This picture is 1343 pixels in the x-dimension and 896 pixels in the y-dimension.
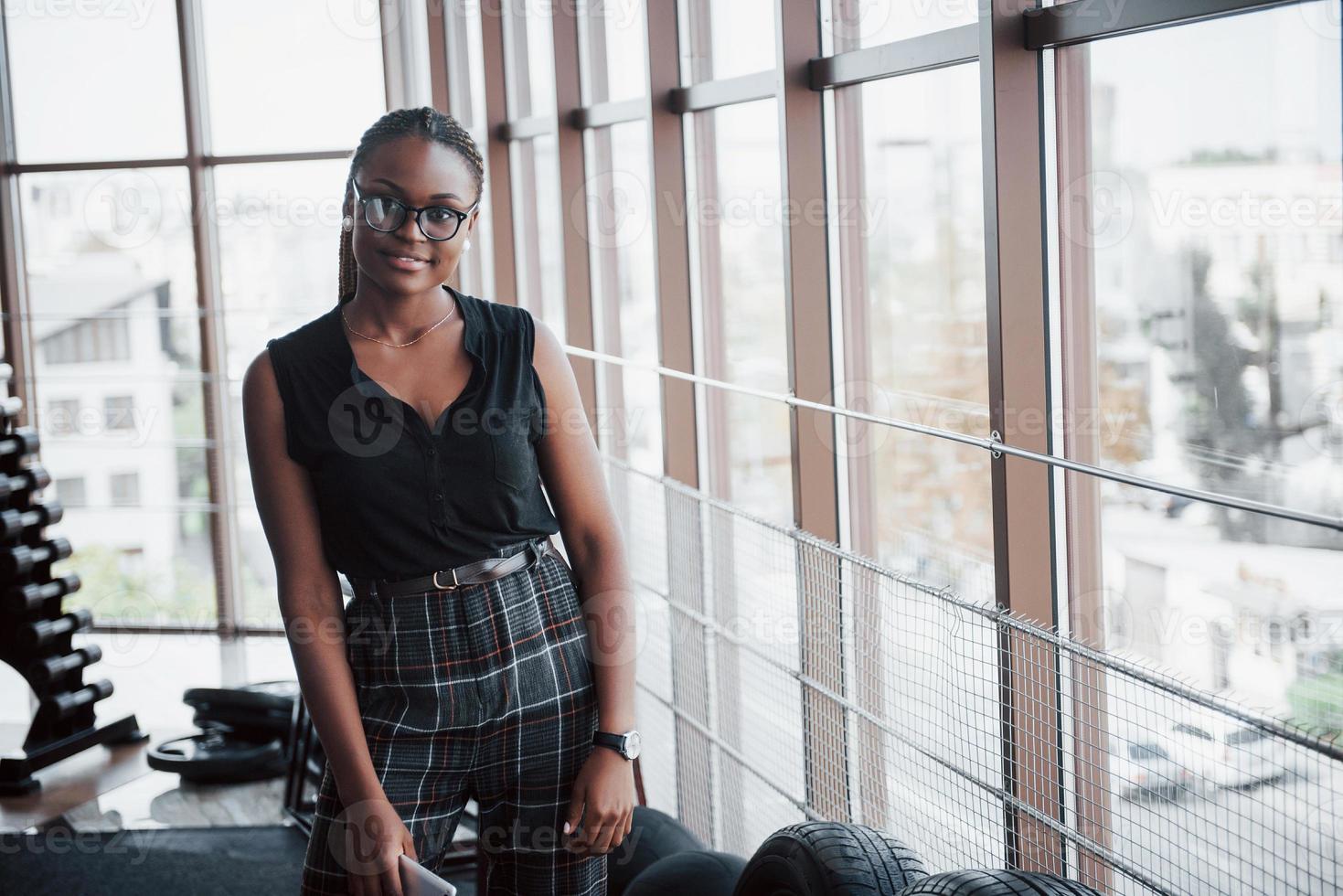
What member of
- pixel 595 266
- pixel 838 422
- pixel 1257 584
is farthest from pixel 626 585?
pixel 595 266

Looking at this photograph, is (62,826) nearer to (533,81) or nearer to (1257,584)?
(533,81)

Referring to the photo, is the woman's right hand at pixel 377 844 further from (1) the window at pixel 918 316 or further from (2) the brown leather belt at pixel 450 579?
(1) the window at pixel 918 316

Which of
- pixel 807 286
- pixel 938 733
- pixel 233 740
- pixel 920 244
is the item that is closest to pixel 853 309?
→ pixel 807 286

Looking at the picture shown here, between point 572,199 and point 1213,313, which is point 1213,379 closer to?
point 1213,313

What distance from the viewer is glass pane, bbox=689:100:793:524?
9.78 ft

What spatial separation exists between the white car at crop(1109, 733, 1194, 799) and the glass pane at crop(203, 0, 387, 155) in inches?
178

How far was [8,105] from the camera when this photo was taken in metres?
5.54

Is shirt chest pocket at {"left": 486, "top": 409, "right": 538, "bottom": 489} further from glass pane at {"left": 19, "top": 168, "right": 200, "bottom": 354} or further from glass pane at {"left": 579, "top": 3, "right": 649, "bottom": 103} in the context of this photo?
glass pane at {"left": 19, "top": 168, "right": 200, "bottom": 354}

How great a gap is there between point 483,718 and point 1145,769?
0.74 m

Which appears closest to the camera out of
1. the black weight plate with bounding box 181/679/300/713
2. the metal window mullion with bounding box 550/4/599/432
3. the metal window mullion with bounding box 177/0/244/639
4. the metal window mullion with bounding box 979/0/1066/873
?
the metal window mullion with bounding box 979/0/1066/873

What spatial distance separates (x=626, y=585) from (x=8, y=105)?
5.02 m

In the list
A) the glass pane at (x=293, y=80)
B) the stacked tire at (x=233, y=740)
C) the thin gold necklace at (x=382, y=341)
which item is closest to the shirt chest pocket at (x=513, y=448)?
the thin gold necklace at (x=382, y=341)

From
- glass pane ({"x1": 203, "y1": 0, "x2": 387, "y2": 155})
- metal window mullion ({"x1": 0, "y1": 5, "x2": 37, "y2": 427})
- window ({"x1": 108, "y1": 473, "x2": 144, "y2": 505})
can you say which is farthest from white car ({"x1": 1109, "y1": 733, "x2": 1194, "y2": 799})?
metal window mullion ({"x1": 0, "y1": 5, "x2": 37, "y2": 427})

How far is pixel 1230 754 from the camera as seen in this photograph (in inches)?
58.3
